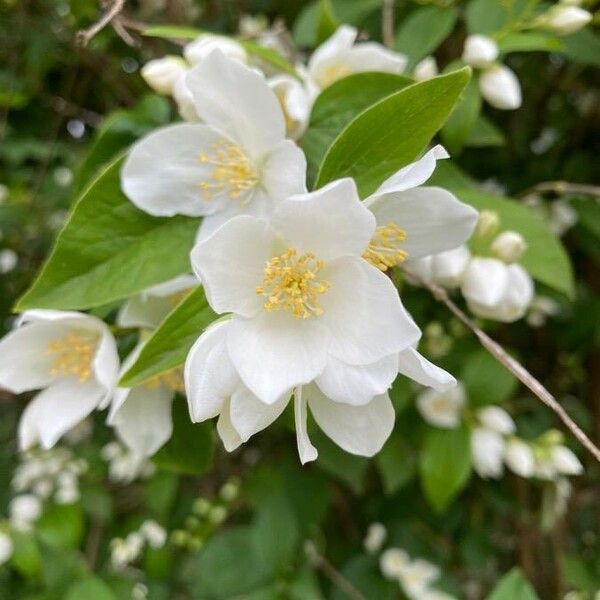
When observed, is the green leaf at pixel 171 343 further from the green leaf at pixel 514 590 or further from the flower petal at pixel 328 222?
the green leaf at pixel 514 590

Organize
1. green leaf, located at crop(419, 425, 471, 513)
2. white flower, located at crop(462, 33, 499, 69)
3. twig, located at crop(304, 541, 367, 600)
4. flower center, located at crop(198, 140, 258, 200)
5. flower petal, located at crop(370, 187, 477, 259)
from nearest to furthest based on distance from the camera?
flower petal, located at crop(370, 187, 477, 259) → flower center, located at crop(198, 140, 258, 200) → white flower, located at crop(462, 33, 499, 69) → green leaf, located at crop(419, 425, 471, 513) → twig, located at crop(304, 541, 367, 600)

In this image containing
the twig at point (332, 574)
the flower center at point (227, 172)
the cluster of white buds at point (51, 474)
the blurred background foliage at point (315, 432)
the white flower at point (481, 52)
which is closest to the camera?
the flower center at point (227, 172)

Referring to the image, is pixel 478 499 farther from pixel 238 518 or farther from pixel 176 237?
pixel 176 237

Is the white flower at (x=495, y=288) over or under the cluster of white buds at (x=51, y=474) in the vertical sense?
over

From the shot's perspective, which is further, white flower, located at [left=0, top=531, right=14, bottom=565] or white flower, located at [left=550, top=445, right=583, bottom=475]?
white flower, located at [left=0, top=531, right=14, bottom=565]

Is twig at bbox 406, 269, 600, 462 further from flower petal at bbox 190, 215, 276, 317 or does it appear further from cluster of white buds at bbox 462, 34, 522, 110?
cluster of white buds at bbox 462, 34, 522, 110

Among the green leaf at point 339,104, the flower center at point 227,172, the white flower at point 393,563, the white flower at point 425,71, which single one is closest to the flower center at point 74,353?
the flower center at point 227,172

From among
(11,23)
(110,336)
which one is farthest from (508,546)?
(11,23)


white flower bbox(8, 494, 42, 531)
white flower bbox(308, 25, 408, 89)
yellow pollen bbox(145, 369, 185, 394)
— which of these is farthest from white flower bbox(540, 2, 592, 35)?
white flower bbox(8, 494, 42, 531)
